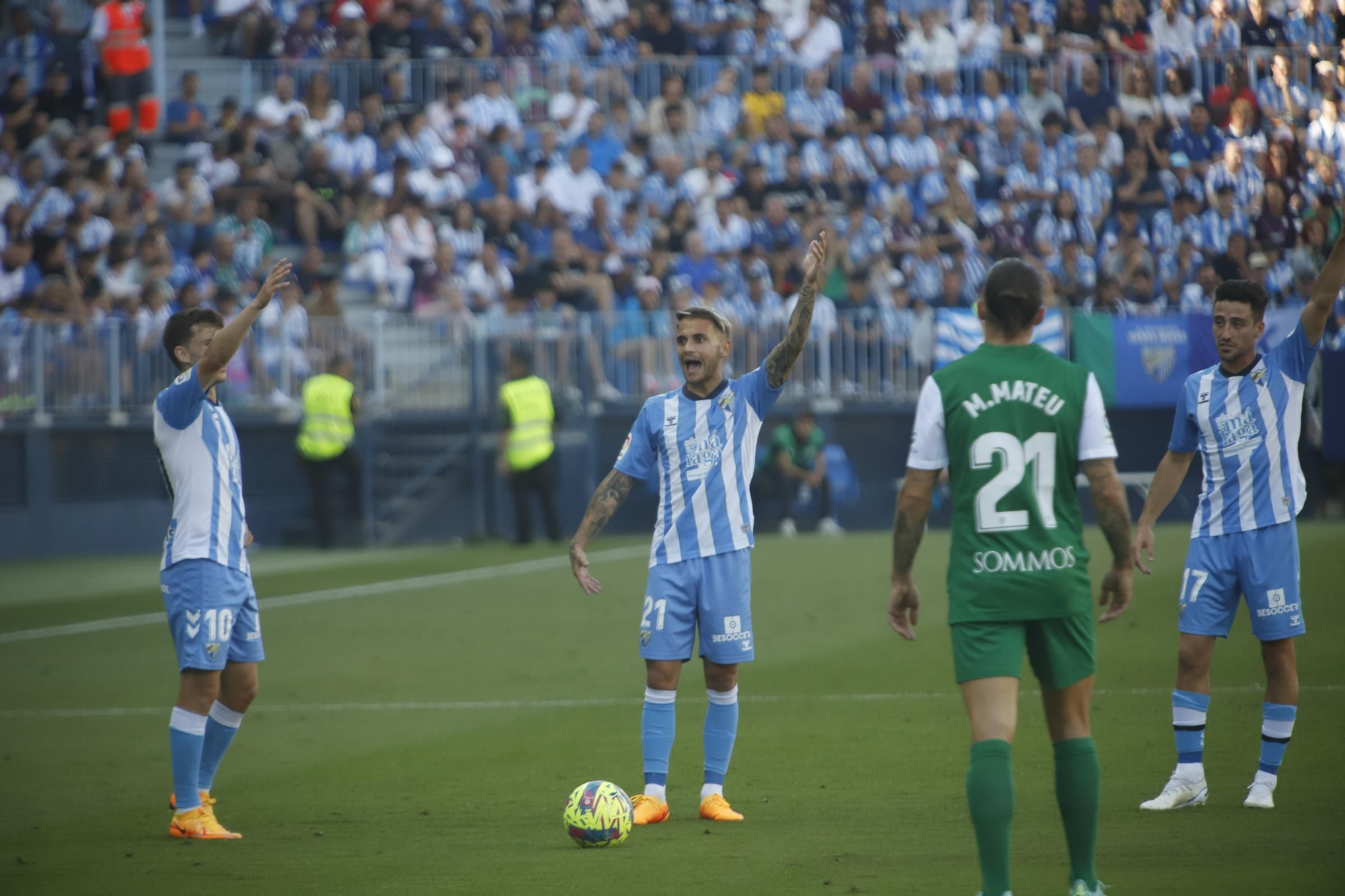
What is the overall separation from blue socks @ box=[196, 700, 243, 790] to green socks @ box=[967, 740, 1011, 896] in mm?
3732

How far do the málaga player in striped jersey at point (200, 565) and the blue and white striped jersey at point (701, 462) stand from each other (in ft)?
5.75

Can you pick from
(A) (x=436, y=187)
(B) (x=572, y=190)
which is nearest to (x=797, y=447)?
(B) (x=572, y=190)

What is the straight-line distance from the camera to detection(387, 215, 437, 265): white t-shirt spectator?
2273 centimetres

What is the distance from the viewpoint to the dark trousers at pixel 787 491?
21500 millimetres

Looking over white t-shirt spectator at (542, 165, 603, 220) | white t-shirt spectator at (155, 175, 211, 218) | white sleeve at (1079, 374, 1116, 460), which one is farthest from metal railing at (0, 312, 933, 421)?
white sleeve at (1079, 374, 1116, 460)

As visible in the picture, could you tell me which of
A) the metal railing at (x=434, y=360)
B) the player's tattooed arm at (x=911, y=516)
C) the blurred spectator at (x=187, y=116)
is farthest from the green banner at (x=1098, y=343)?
the player's tattooed arm at (x=911, y=516)

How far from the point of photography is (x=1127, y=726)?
29.2 ft

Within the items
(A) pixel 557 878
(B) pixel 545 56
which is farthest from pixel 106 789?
(B) pixel 545 56

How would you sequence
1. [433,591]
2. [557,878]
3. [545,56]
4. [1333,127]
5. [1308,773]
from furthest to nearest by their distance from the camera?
[545,56] < [1333,127] < [433,591] < [1308,773] < [557,878]

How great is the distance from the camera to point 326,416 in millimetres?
20156

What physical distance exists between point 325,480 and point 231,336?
46.2ft

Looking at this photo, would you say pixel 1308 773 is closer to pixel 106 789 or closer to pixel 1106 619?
pixel 1106 619

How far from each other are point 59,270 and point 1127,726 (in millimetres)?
17120

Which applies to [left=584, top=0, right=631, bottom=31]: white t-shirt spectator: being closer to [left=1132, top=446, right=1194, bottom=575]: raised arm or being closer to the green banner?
the green banner
